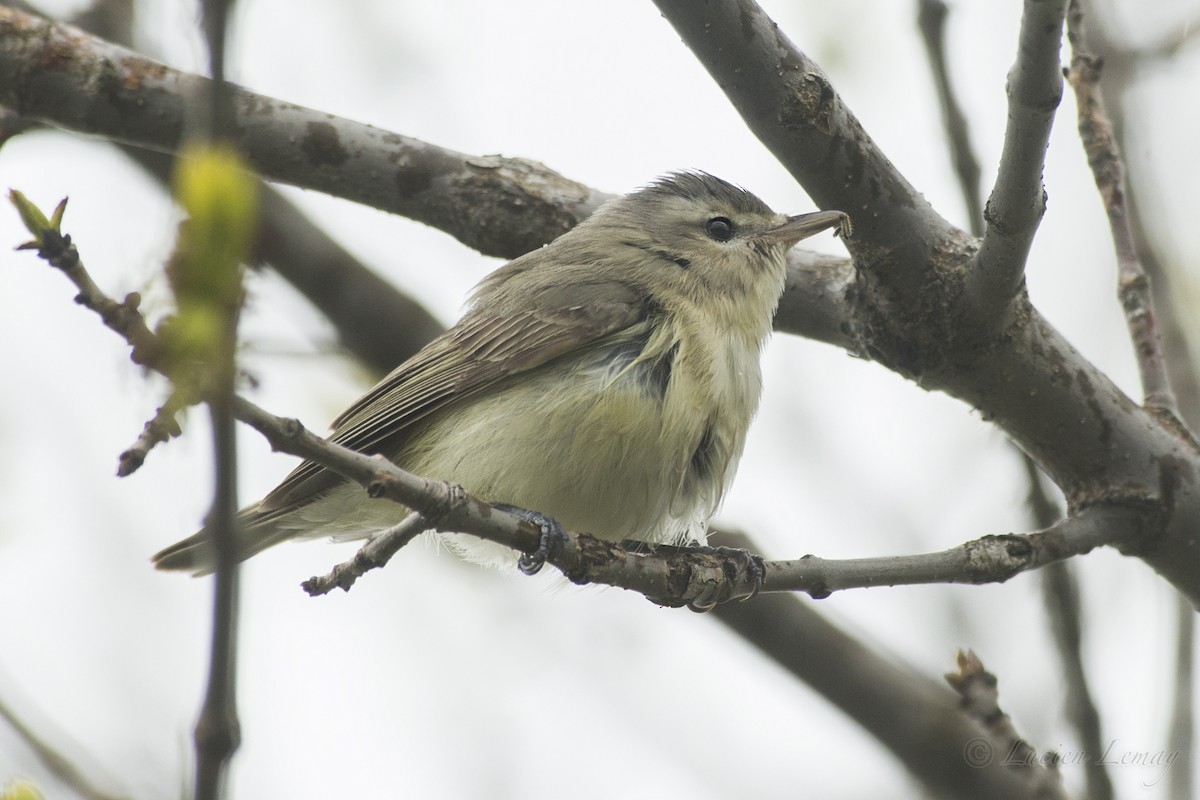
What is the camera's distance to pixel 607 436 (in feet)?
12.8

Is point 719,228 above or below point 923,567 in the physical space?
above

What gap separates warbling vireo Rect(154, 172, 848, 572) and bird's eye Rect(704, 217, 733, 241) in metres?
0.03

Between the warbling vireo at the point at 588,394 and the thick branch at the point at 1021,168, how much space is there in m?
0.51

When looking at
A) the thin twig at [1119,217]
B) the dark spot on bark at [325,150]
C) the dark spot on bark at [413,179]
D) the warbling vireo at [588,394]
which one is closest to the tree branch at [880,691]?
the warbling vireo at [588,394]

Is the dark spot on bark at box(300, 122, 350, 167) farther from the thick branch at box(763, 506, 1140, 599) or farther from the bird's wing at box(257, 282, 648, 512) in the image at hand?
the thick branch at box(763, 506, 1140, 599)

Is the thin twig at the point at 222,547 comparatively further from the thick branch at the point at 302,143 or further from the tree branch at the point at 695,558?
the thick branch at the point at 302,143

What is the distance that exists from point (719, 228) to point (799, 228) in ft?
1.73

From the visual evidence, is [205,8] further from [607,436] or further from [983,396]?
[983,396]

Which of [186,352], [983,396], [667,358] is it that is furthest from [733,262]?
[186,352]

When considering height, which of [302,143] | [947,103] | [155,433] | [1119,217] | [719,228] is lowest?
[155,433]

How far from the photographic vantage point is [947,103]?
4.14 m

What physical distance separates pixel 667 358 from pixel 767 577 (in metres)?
0.91

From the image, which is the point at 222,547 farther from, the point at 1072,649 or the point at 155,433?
the point at 1072,649

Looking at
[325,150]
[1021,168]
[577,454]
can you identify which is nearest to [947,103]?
[1021,168]
